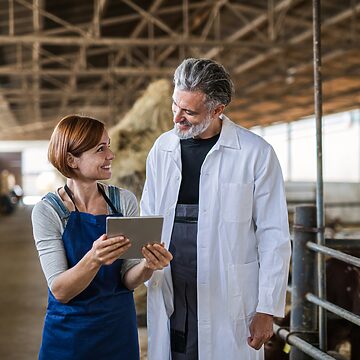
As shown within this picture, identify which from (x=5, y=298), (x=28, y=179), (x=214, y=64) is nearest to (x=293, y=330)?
(x=214, y=64)

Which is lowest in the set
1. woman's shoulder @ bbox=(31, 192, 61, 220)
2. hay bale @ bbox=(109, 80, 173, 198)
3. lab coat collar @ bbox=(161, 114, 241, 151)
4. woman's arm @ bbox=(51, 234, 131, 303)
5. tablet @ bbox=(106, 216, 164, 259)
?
woman's arm @ bbox=(51, 234, 131, 303)

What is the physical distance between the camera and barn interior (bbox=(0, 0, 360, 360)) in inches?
Result: 295

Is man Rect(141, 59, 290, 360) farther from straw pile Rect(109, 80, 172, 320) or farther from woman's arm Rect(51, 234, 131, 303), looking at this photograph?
straw pile Rect(109, 80, 172, 320)

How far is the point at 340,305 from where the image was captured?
4328mm

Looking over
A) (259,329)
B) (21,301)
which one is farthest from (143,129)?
(259,329)

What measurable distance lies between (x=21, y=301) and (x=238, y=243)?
544 centimetres

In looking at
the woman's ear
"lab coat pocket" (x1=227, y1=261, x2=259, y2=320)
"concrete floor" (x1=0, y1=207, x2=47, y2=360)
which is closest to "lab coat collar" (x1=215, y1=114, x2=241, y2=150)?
"lab coat pocket" (x1=227, y1=261, x2=259, y2=320)

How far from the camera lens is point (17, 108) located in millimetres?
26219

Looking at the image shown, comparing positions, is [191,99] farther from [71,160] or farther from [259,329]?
[259,329]

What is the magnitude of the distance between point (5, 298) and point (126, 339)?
18.3 ft

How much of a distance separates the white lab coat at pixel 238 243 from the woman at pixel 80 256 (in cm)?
29

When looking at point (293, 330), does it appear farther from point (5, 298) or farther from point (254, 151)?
point (5, 298)

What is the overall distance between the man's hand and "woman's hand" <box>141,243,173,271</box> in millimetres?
466

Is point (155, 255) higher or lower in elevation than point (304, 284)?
higher
